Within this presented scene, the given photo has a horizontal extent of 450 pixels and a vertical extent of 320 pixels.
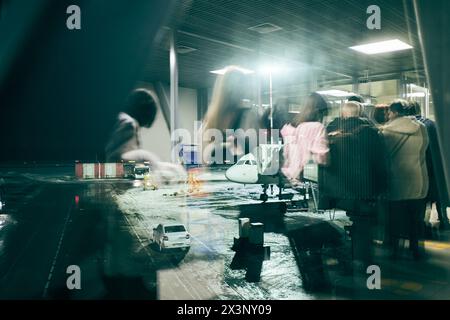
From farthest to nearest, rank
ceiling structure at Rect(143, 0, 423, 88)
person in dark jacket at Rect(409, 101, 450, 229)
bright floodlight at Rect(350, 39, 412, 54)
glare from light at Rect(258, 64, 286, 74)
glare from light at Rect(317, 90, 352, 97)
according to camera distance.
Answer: glare from light at Rect(317, 90, 352, 97) → glare from light at Rect(258, 64, 286, 74) → bright floodlight at Rect(350, 39, 412, 54) → ceiling structure at Rect(143, 0, 423, 88) → person in dark jacket at Rect(409, 101, 450, 229)

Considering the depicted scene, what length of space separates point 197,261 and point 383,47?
11.8m

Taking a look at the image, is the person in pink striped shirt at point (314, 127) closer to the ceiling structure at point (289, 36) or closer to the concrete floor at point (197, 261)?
the concrete floor at point (197, 261)

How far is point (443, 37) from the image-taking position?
13.4 feet

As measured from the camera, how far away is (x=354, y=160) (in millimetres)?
3588

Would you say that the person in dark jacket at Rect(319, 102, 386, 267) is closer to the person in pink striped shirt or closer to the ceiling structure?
the person in pink striped shirt

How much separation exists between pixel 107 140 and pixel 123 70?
0.79 meters

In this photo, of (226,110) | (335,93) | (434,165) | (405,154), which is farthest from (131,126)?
(335,93)

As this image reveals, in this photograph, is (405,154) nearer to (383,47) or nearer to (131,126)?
(131,126)

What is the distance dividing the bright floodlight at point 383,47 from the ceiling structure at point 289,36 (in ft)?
1.01

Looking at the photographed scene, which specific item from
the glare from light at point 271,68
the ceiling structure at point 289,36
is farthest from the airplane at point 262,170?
the glare from light at point 271,68

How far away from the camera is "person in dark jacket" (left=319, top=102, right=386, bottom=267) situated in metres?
3.59

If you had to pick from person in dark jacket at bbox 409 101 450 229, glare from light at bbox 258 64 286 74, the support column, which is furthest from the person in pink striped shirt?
glare from light at bbox 258 64 286 74

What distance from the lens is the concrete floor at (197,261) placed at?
410 cm

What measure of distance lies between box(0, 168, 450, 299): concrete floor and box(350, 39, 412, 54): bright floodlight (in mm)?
7561
